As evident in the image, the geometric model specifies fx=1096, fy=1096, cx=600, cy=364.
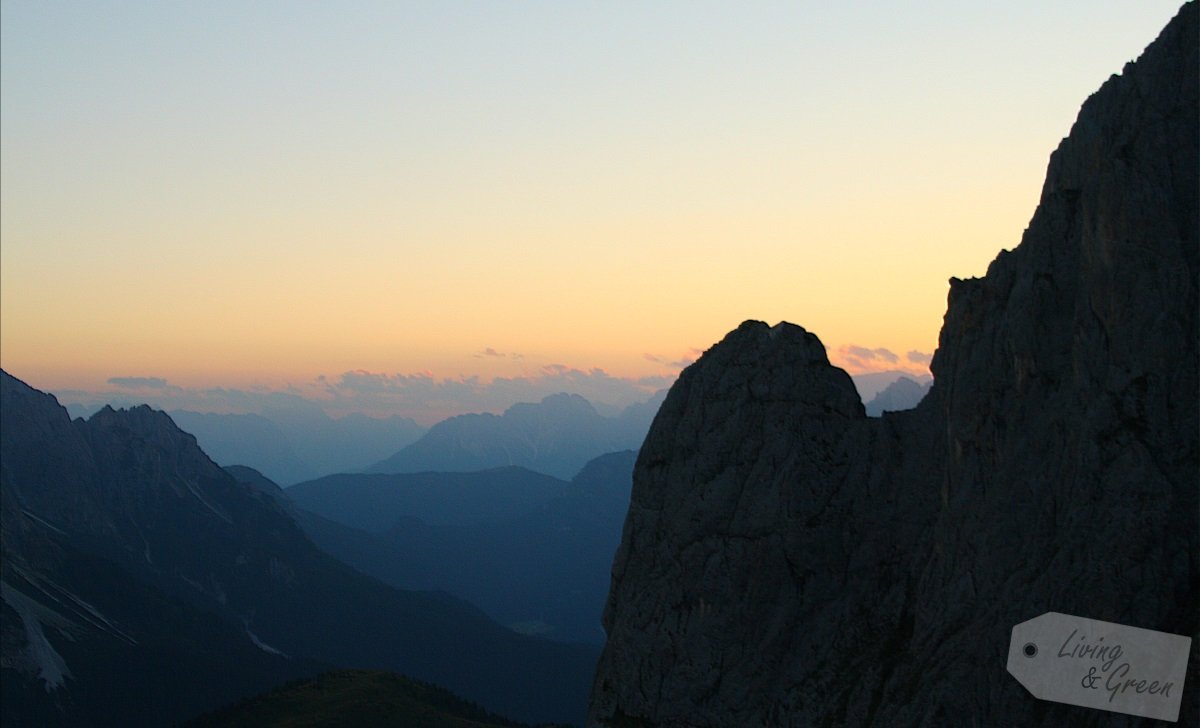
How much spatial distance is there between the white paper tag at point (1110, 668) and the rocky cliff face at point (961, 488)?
3.42 ft

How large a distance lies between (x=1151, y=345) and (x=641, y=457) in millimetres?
43985

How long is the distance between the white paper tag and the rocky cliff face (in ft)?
3.42

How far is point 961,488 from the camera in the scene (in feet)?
237

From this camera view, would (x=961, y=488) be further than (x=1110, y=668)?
Yes

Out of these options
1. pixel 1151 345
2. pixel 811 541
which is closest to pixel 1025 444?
pixel 1151 345

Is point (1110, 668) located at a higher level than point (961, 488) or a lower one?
lower

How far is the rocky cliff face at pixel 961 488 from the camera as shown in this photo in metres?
62.3

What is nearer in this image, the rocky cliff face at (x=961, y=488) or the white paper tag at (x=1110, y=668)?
the white paper tag at (x=1110, y=668)

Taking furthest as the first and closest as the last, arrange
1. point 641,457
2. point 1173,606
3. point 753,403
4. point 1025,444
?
point 641,457
point 753,403
point 1025,444
point 1173,606

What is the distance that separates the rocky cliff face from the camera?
62281 mm

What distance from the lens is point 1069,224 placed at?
69438mm

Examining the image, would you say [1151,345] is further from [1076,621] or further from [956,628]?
[956,628]

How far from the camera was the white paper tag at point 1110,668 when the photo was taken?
56.1m

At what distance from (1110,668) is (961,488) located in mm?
17660
